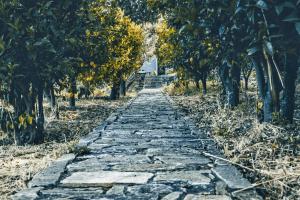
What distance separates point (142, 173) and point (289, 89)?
3618 mm

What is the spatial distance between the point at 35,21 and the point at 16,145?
6.64 ft

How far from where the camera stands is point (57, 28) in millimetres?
6402

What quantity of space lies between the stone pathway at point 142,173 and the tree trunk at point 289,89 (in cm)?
156

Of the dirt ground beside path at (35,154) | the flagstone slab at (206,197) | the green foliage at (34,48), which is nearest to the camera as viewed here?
the flagstone slab at (206,197)

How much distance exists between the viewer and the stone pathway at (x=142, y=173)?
321 centimetres

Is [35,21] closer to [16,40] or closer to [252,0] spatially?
[16,40]

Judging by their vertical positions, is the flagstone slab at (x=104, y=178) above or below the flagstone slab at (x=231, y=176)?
above

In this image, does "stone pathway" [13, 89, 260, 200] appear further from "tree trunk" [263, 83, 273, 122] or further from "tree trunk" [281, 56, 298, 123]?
"tree trunk" [281, 56, 298, 123]

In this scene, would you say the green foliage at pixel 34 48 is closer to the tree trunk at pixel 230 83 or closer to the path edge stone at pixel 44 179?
the path edge stone at pixel 44 179

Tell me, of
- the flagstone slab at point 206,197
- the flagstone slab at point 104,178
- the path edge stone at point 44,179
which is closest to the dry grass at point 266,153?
the flagstone slab at point 206,197

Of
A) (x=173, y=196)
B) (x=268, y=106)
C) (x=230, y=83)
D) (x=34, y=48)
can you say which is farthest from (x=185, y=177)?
(x=230, y=83)

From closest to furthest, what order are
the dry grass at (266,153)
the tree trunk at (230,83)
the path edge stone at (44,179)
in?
the path edge stone at (44,179) → the dry grass at (266,153) → the tree trunk at (230,83)

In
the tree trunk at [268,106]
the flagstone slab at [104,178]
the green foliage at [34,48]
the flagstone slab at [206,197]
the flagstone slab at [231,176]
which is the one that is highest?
the green foliage at [34,48]

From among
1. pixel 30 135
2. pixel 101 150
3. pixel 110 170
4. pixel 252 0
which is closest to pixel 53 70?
pixel 30 135
